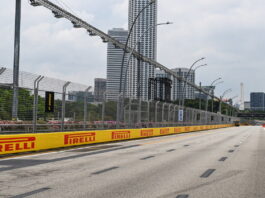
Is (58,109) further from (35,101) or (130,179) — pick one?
(130,179)

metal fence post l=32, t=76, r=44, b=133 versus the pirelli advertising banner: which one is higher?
metal fence post l=32, t=76, r=44, b=133

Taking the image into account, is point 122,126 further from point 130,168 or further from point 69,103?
point 130,168

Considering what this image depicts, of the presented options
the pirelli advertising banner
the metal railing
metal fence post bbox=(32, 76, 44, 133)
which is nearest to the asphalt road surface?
the pirelli advertising banner

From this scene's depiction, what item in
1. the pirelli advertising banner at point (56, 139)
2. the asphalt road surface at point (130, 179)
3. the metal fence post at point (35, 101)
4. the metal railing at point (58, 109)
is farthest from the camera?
the metal fence post at point (35, 101)

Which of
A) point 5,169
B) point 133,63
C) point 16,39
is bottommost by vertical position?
point 5,169

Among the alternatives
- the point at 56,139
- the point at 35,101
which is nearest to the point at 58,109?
the point at 56,139

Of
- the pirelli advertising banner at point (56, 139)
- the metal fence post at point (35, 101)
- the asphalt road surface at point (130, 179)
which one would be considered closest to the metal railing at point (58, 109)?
the metal fence post at point (35, 101)

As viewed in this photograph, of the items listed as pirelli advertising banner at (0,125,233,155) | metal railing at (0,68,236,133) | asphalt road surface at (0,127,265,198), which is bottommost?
asphalt road surface at (0,127,265,198)

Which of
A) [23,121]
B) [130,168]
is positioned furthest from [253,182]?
[23,121]

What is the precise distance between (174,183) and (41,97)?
34.4 feet

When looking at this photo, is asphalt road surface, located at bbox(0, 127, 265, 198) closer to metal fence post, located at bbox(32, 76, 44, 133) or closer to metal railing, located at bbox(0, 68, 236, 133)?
metal railing, located at bbox(0, 68, 236, 133)

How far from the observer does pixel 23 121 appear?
1639 centimetres

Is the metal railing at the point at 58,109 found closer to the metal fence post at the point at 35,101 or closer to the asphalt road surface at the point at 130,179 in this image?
the metal fence post at the point at 35,101

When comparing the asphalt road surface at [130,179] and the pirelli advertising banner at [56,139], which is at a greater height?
the pirelli advertising banner at [56,139]
